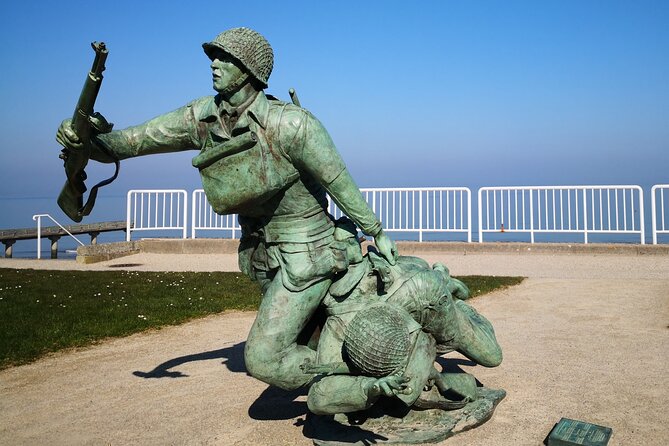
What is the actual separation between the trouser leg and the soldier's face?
1171mm

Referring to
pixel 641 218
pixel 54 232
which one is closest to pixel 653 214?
pixel 641 218

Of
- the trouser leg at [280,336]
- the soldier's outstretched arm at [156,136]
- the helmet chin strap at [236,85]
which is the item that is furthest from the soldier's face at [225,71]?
the trouser leg at [280,336]

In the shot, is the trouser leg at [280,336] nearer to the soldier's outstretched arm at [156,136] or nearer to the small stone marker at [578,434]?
the soldier's outstretched arm at [156,136]

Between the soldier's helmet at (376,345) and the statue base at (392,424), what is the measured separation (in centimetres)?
56

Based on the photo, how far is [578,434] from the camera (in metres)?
3.73

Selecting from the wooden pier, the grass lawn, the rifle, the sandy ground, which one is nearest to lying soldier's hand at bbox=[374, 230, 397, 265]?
the sandy ground

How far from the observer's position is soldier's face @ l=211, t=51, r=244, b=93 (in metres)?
3.50

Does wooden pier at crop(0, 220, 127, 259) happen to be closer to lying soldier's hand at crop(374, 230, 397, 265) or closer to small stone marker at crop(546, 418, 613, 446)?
Answer: lying soldier's hand at crop(374, 230, 397, 265)

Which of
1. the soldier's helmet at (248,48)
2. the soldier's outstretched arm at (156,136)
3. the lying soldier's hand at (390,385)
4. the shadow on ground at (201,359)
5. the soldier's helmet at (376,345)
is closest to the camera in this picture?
the lying soldier's hand at (390,385)

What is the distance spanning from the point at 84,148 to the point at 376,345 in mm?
2005

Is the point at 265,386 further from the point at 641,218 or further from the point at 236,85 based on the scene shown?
the point at 641,218

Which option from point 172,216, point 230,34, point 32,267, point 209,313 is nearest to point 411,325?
point 230,34

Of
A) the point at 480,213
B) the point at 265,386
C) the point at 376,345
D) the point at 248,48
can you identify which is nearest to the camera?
the point at 376,345

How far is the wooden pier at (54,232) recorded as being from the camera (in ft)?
61.5
